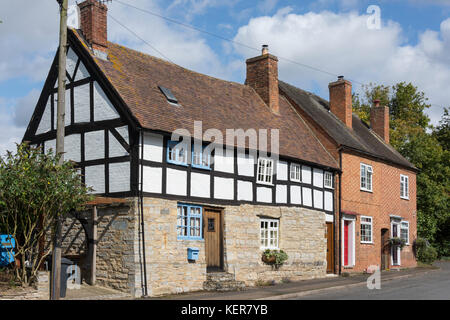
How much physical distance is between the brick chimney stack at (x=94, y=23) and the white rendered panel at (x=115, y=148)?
10.7 feet

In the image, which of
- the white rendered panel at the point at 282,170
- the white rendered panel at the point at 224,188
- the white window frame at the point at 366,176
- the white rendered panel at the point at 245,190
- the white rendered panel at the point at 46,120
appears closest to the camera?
the white rendered panel at the point at 224,188

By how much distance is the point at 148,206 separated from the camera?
16.5 m

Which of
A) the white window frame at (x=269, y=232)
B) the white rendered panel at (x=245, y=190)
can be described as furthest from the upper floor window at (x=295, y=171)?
the white rendered panel at (x=245, y=190)

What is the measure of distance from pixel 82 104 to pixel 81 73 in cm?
106

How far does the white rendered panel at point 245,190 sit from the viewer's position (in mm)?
19922

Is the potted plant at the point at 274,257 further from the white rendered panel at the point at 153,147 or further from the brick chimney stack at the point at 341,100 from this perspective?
the brick chimney stack at the point at 341,100

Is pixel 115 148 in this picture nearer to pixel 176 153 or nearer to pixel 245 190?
pixel 176 153

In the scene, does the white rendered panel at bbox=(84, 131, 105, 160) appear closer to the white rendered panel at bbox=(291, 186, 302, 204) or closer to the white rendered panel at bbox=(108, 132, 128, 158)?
the white rendered panel at bbox=(108, 132, 128, 158)

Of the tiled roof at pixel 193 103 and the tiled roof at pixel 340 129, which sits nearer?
the tiled roof at pixel 193 103

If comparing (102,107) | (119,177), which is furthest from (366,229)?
(102,107)

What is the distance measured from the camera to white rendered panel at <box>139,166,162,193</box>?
16.7 metres

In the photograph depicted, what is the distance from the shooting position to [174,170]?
17.5 metres

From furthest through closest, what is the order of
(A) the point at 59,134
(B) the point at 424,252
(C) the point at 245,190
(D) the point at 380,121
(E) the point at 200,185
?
(D) the point at 380,121
(B) the point at 424,252
(C) the point at 245,190
(E) the point at 200,185
(A) the point at 59,134

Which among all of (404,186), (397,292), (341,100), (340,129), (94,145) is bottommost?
(397,292)
